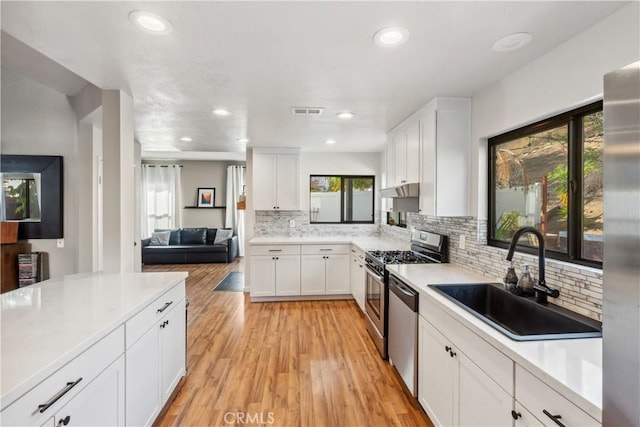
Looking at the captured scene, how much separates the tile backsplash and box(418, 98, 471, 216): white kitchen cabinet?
25 cm

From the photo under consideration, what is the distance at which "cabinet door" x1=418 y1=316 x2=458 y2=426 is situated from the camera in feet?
5.23

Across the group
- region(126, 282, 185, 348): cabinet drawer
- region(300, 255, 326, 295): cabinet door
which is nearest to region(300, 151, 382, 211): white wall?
region(300, 255, 326, 295): cabinet door

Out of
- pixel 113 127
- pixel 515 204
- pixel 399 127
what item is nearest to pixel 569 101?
pixel 515 204

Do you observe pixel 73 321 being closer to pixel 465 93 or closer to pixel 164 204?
pixel 465 93

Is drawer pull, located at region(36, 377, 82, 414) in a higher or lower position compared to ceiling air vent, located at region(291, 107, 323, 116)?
lower

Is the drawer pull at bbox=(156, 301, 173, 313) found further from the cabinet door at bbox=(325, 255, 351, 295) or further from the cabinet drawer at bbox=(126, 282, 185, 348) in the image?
the cabinet door at bbox=(325, 255, 351, 295)

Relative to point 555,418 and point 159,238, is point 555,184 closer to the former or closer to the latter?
point 555,418

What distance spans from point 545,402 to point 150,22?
226 centimetres

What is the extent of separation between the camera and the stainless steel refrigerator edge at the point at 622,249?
0.58 metres

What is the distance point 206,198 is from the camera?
7906 millimetres

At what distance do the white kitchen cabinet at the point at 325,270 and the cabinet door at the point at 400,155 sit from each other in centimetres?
153

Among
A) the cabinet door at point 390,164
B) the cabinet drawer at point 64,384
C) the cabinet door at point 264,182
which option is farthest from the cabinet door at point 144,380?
the cabinet door at point 264,182

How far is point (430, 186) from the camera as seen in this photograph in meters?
2.52

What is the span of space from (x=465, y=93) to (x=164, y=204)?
750 cm
